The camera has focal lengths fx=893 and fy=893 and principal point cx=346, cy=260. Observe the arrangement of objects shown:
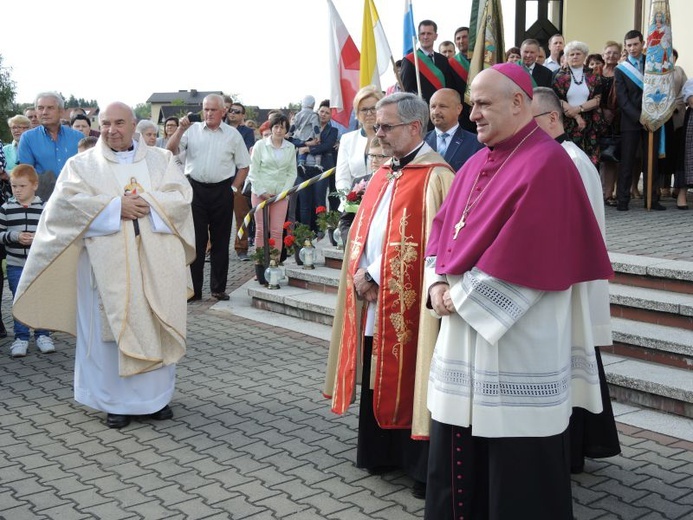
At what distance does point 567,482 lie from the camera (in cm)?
356

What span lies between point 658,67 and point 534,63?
1.48 metres

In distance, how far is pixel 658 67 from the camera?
10820mm

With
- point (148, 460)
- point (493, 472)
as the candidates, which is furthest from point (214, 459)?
point (493, 472)

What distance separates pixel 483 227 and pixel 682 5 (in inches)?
481

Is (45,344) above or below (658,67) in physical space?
below

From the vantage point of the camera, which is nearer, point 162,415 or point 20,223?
point 162,415

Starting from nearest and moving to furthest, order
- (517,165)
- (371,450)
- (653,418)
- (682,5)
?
(517,165) → (371,450) → (653,418) → (682,5)

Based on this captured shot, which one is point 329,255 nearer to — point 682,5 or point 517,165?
point 517,165

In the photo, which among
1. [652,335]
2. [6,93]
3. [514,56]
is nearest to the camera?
[652,335]

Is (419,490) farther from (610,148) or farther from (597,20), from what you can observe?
(597,20)

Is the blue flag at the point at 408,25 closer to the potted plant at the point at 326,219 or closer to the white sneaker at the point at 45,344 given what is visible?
the potted plant at the point at 326,219

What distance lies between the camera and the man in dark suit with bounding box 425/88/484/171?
543 centimetres

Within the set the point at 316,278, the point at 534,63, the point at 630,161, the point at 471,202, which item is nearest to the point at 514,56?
the point at 534,63

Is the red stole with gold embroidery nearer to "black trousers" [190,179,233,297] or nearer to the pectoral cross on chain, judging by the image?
the pectoral cross on chain
